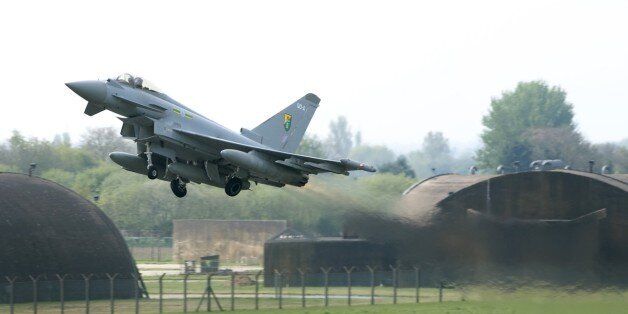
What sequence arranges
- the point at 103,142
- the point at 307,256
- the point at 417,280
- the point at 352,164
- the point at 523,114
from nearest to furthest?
1. the point at 352,164
2. the point at 417,280
3. the point at 307,256
4. the point at 103,142
5. the point at 523,114

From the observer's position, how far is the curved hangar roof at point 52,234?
4647 centimetres

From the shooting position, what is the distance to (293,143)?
1487 inches

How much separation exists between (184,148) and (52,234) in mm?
16528

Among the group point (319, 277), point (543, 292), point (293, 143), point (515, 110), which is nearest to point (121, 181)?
point (319, 277)

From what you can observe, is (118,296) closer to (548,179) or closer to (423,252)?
(423,252)

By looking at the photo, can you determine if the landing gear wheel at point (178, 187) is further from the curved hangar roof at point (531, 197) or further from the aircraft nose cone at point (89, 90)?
the curved hangar roof at point (531, 197)

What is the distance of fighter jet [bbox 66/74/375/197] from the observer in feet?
109

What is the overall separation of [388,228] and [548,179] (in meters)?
6.88

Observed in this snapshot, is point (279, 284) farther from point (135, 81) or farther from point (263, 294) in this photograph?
point (135, 81)

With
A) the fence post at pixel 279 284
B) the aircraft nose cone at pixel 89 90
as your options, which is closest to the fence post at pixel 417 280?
the fence post at pixel 279 284

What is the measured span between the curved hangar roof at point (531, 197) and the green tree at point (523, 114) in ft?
298

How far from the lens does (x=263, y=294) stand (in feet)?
145

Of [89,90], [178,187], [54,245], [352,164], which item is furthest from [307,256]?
[89,90]

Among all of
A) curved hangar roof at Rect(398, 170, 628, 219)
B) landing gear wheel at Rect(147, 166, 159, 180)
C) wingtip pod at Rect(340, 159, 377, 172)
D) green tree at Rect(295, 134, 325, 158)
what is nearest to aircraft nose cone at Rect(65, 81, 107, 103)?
landing gear wheel at Rect(147, 166, 159, 180)
